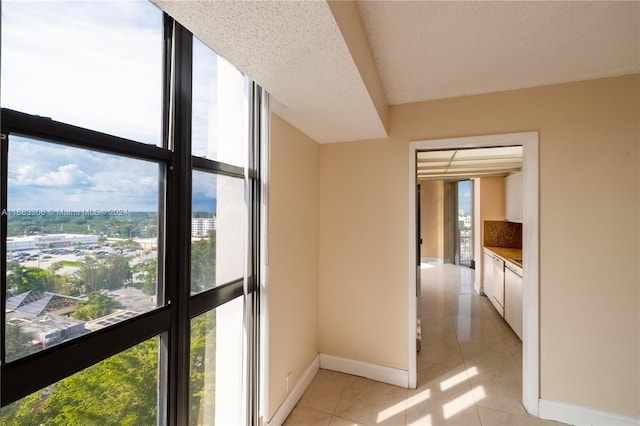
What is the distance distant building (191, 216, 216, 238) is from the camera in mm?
1414

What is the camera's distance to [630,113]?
202 cm

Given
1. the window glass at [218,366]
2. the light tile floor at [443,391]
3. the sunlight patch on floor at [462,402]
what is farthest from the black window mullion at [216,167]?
the sunlight patch on floor at [462,402]

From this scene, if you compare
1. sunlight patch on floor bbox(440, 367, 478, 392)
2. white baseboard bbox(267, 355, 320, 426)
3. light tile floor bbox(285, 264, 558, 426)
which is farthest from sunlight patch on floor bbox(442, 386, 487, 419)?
white baseboard bbox(267, 355, 320, 426)

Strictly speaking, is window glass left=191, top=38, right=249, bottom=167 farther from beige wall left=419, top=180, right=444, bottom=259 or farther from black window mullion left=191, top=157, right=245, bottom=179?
beige wall left=419, top=180, right=444, bottom=259

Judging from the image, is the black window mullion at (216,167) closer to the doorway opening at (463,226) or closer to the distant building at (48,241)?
the distant building at (48,241)

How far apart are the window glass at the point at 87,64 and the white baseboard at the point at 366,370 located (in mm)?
2592

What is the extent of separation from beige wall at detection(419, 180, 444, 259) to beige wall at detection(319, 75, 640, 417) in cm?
676

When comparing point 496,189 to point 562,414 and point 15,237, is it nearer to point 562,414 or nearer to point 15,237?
point 562,414

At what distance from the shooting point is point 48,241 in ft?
2.82

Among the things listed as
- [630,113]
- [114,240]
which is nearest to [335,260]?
[114,240]

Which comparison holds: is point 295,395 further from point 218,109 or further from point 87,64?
point 87,64

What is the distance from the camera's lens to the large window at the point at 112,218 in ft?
2.61

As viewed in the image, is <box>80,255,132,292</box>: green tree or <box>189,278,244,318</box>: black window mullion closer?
<box>80,255,132,292</box>: green tree

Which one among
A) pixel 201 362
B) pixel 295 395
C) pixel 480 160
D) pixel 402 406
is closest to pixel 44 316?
pixel 201 362
